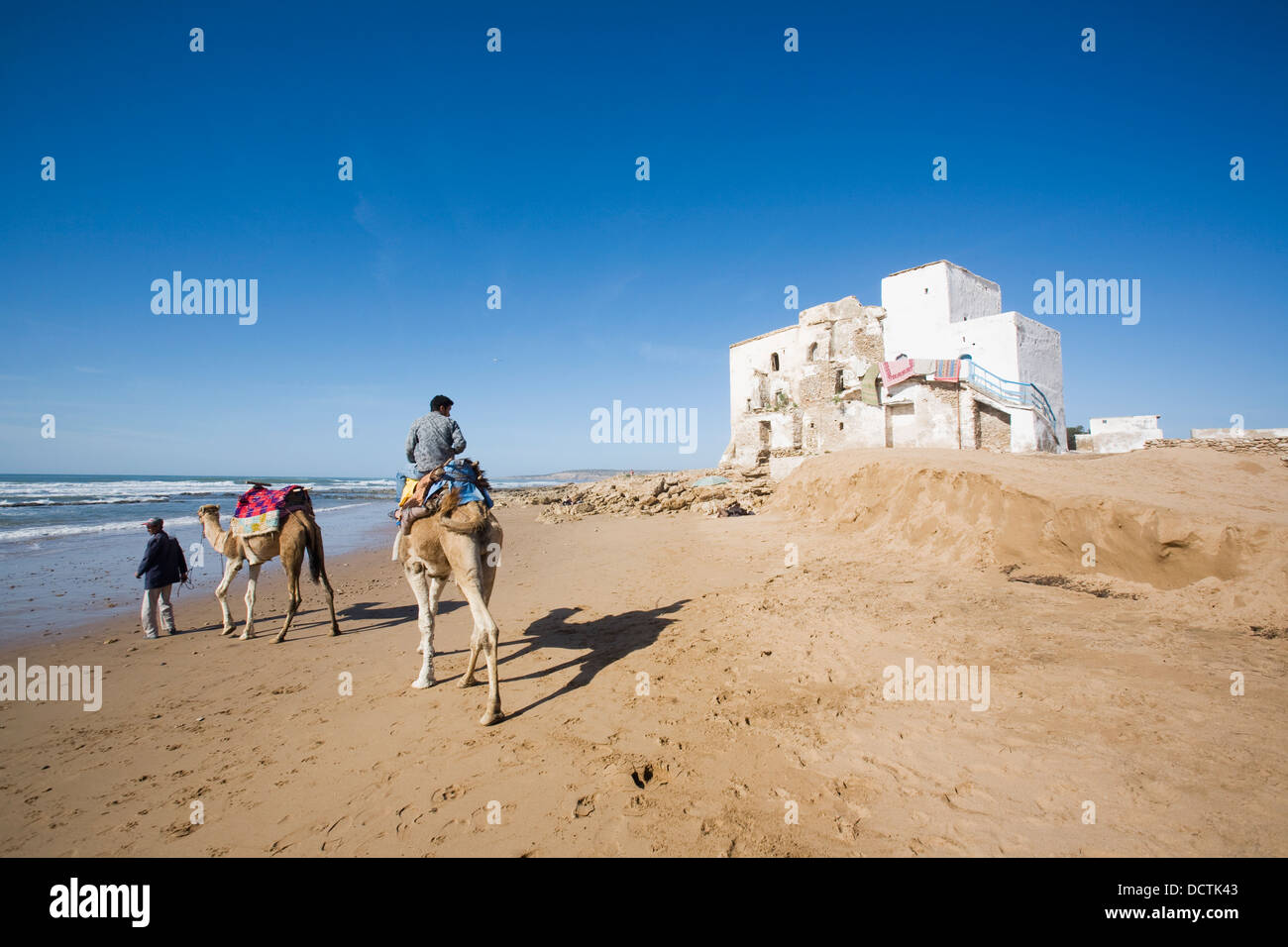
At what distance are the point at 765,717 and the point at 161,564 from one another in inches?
354

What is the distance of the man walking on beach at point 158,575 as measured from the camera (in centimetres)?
734

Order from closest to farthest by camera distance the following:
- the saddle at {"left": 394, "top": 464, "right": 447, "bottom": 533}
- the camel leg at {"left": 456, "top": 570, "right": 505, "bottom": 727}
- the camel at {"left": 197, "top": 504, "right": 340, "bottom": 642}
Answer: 1. the camel leg at {"left": 456, "top": 570, "right": 505, "bottom": 727}
2. the saddle at {"left": 394, "top": 464, "right": 447, "bottom": 533}
3. the camel at {"left": 197, "top": 504, "right": 340, "bottom": 642}

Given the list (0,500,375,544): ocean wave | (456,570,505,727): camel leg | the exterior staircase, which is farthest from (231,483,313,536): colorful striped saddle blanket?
the exterior staircase

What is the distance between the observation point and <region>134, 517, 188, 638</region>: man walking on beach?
7.34 metres

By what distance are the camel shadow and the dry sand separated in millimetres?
60

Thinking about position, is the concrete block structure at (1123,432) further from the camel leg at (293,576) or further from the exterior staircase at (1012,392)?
the camel leg at (293,576)

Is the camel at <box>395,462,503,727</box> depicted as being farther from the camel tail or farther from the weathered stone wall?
the weathered stone wall

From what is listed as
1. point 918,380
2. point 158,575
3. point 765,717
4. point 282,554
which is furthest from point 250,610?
point 918,380

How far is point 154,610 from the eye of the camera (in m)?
7.36

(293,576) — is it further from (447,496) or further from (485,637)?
(485,637)

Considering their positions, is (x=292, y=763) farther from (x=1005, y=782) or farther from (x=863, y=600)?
(x=863, y=600)

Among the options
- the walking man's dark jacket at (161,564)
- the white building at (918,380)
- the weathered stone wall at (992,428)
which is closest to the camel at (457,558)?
the walking man's dark jacket at (161,564)
